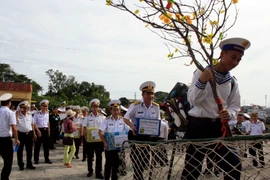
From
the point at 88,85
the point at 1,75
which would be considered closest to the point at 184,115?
the point at 88,85

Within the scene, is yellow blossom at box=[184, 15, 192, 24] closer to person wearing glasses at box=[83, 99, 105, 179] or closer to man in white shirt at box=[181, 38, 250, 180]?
man in white shirt at box=[181, 38, 250, 180]

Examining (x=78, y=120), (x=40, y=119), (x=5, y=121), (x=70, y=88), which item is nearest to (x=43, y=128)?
(x=40, y=119)

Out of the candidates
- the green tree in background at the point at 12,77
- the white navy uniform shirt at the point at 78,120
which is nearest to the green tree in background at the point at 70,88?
the green tree in background at the point at 12,77

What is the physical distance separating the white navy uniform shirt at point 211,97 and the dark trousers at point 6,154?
4.30m

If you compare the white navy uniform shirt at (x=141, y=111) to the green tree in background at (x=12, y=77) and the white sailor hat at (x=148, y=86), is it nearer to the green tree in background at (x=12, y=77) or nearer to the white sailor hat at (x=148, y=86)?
the white sailor hat at (x=148, y=86)

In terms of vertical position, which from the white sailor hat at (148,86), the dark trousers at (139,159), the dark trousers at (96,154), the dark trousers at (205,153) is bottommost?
the dark trousers at (96,154)

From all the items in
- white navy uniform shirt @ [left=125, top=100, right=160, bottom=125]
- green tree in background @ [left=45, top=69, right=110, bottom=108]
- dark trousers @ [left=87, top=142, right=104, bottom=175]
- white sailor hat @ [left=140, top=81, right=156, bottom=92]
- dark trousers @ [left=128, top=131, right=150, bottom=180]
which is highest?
green tree in background @ [left=45, top=69, right=110, bottom=108]

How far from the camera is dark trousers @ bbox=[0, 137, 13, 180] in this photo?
226 inches

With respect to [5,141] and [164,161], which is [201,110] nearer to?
[164,161]

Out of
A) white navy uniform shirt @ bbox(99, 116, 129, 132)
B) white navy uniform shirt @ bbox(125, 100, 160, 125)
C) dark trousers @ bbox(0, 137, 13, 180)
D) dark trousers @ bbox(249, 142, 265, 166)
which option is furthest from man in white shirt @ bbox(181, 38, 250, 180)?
dark trousers @ bbox(0, 137, 13, 180)

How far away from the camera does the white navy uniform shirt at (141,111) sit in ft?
15.3

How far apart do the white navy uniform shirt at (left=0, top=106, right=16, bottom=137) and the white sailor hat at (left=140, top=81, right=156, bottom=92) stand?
2.85 m

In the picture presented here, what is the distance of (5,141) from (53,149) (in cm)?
646

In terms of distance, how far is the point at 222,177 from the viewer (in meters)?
2.04
